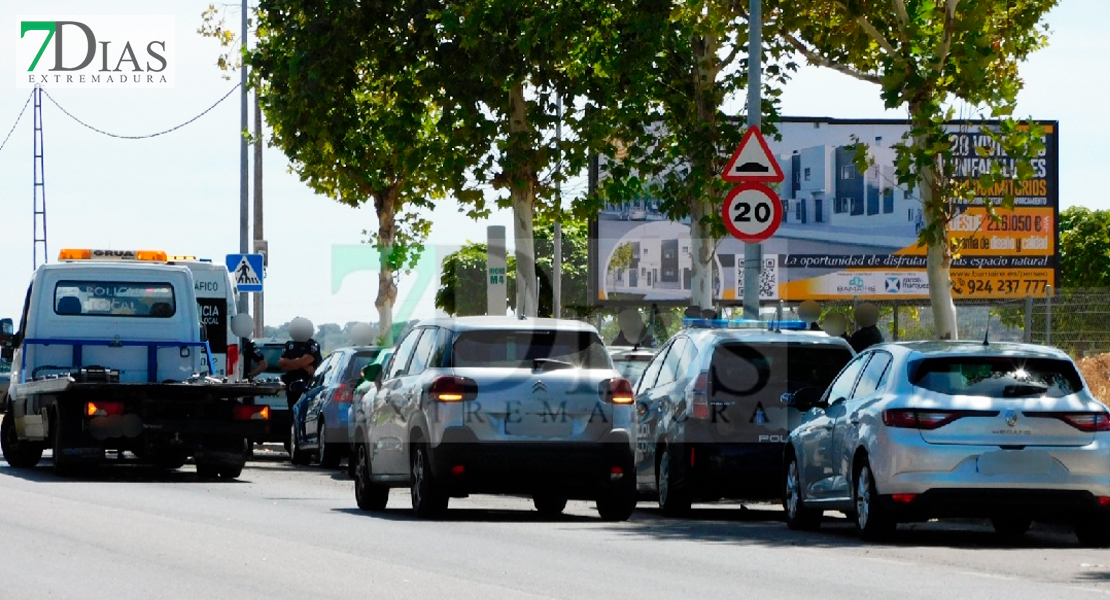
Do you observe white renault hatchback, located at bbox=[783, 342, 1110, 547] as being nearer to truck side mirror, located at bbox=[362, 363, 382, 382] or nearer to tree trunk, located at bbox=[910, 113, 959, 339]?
truck side mirror, located at bbox=[362, 363, 382, 382]

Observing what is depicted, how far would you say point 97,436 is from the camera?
2283 cm

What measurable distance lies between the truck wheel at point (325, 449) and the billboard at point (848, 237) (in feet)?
53.8

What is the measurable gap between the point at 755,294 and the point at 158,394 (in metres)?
6.48

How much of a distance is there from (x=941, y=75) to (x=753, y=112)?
2.40 m

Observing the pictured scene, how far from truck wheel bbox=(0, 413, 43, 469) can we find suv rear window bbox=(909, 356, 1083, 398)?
1302 cm

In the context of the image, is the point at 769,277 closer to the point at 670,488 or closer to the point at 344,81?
the point at 344,81

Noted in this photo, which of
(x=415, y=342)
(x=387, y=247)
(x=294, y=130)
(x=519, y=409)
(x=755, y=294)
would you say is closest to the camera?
(x=519, y=409)

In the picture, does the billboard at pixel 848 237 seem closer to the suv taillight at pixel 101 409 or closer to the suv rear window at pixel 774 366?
the suv taillight at pixel 101 409

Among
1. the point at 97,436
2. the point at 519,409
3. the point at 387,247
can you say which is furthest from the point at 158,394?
the point at 387,247

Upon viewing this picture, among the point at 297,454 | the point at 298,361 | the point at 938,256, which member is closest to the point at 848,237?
the point at 298,361

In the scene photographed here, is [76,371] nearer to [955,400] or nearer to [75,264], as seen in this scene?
[75,264]

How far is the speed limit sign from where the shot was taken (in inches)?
849

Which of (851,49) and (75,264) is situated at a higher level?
(851,49)

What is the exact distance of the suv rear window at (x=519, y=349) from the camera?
1719cm
